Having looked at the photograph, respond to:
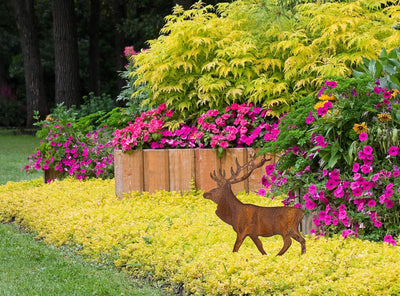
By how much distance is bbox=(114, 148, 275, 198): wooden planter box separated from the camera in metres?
5.59

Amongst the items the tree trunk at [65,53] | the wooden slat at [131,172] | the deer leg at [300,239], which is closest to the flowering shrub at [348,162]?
the deer leg at [300,239]

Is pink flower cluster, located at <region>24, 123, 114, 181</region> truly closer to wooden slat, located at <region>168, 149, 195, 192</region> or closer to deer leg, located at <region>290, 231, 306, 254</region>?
wooden slat, located at <region>168, 149, 195, 192</region>

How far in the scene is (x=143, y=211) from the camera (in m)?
5.12

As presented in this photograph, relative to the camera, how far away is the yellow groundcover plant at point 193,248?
3.21 metres

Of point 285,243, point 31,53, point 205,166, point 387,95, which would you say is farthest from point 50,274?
point 31,53

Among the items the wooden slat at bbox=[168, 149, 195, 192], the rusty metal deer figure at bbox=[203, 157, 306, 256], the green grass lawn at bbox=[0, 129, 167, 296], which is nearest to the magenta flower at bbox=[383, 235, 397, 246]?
the rusty metal deer figure at bbox=[203, 157, 306, 256]

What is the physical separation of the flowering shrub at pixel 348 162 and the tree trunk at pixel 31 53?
16.8 m

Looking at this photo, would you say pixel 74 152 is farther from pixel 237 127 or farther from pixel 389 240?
pixel 389 240

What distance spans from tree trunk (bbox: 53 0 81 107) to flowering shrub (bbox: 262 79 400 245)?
11561 mm

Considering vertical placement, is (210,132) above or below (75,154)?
above

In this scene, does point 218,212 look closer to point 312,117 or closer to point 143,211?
point 312,117

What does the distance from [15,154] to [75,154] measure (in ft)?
20.8

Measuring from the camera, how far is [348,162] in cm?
395

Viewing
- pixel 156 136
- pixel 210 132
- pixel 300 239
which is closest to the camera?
pixel 300 239
